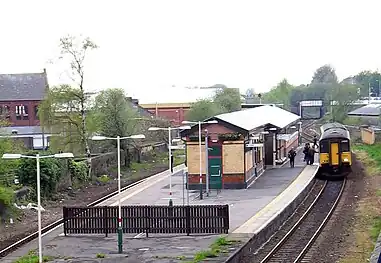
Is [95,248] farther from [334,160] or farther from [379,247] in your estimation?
[334,160]

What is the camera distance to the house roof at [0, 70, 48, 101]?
69938 millimetres

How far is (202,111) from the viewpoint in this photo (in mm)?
72062

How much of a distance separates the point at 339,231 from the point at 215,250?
23.3 feet

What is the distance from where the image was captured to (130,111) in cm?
5206

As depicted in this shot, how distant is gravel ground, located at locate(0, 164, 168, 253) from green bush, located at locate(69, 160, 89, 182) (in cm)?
82

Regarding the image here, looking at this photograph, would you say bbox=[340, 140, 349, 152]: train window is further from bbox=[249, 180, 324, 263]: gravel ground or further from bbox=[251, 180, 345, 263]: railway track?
bbox=[249, 180, 324, 263]: gravel ground

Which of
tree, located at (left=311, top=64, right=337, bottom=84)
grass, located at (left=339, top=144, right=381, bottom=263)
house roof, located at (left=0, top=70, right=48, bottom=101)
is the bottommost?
grass, located at (left=339, top=144, right=381, bottom=263)

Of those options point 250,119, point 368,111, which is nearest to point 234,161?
point 250,119

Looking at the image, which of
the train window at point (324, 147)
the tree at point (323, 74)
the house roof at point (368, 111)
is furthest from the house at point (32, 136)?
the tree at point (323, 74)

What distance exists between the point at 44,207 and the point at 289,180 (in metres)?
13.8

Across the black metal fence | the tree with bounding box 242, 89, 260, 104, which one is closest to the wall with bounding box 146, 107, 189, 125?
the tree with bounding box 242, 89, 260, 104

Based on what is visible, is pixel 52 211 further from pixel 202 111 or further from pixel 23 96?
pixel 202 111

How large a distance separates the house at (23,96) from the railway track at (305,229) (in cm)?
3969

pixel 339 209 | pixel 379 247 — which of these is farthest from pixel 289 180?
pixel 379 247
